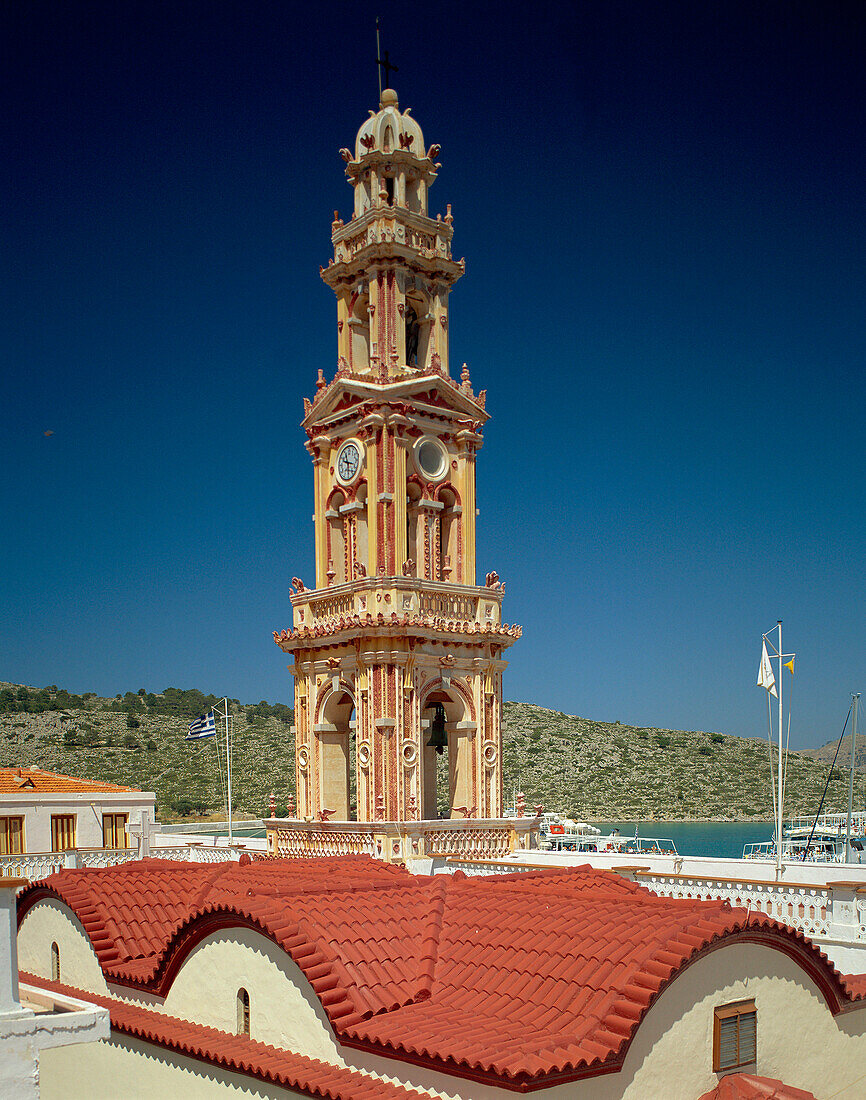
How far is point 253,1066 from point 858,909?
27.1 feet

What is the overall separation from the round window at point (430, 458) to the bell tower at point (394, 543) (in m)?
0.04

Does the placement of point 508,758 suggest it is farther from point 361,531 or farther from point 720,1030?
point 720,1030

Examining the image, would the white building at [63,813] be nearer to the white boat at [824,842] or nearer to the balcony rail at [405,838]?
the balcony rail at [405,838]

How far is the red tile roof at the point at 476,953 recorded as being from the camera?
35.0 feet

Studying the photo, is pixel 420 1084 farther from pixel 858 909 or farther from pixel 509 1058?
pixel 858 909

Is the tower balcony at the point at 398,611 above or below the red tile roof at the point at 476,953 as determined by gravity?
above

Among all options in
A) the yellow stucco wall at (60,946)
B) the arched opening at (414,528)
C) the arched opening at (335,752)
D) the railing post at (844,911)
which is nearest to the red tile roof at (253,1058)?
the yellow stucco wall at (60,946)

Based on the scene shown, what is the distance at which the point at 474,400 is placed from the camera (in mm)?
26922

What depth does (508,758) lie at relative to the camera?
104250 mm

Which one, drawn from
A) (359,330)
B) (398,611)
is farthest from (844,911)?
(359,330)

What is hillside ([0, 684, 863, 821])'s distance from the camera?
75.0 m

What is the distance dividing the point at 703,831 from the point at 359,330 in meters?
77.7

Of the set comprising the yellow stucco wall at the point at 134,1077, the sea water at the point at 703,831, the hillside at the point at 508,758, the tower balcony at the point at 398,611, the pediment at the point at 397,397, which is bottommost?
the sea water at the point at 703,831

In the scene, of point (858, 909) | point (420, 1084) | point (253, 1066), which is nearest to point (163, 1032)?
point (253, 1066)
